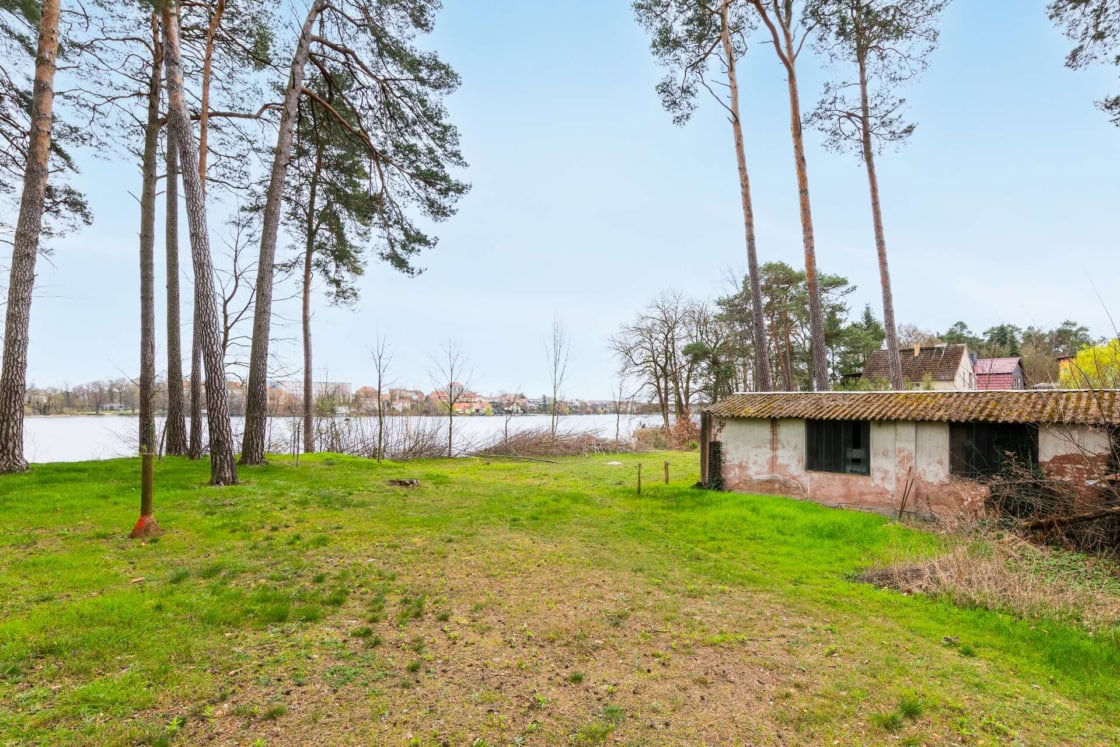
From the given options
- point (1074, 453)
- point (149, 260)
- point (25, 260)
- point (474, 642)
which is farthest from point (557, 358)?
point (474, 642)

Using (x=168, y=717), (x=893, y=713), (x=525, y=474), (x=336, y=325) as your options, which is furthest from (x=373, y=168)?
(x=893, y=713)

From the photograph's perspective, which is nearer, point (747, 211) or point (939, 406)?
point (939, 406)

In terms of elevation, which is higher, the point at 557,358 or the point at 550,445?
the point at 557,358

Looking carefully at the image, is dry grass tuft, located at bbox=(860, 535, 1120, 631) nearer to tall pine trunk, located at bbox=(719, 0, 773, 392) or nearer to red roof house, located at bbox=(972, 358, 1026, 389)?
tall pine trunk, located at bbox=(719, 0, 773, 392)

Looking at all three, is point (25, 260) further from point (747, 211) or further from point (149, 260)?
point (747, 211)

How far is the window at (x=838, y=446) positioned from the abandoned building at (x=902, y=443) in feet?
0.06

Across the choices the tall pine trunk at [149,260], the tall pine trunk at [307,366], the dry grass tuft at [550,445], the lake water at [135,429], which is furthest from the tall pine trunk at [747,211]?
the tall pine trunk at [149,260]

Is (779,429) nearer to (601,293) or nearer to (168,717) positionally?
(168,717)

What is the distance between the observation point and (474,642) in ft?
12.2

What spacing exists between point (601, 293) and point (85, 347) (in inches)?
859

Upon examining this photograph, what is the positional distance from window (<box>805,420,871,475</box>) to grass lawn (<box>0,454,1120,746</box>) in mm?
2721

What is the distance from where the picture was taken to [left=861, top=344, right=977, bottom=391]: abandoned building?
27.3 meters

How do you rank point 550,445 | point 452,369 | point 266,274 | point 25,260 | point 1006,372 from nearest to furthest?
point 25,260
point 266,274
point 452,369
point 550,445
point 1006,372

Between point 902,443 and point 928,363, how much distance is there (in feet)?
85.0
